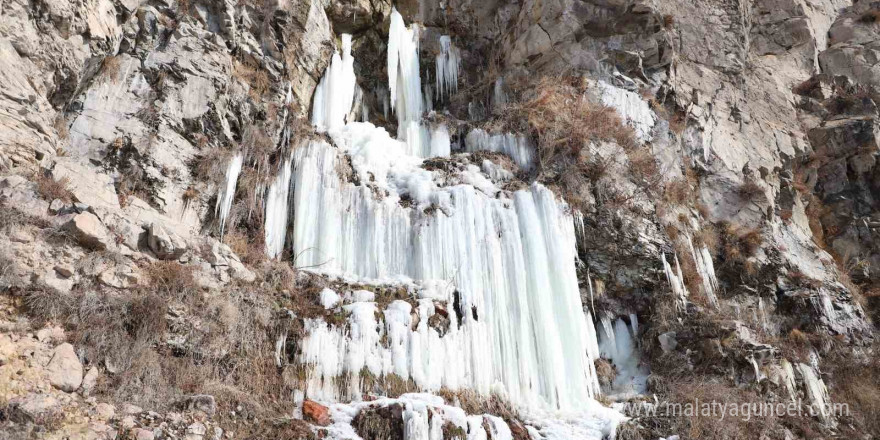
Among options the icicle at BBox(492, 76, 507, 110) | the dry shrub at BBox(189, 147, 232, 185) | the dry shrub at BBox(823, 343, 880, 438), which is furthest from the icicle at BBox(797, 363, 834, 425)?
the dry shrub at BBox(189, 147, 232, 185)

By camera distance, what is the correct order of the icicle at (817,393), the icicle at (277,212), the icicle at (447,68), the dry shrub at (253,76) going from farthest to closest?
the icicle at (447,68) < the dry shrub at (253,76) < the icicle at (817,393) < the icicle at (277,212)

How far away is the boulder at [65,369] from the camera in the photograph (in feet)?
17.6

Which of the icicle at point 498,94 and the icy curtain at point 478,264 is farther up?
Answer: the icicle at point 498,94

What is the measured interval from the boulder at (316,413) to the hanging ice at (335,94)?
7678 mm

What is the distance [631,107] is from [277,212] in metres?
9.79

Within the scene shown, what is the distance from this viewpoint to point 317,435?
646 centimetres

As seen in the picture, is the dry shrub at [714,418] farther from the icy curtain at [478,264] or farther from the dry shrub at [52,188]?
the dry shrub at [52,188]

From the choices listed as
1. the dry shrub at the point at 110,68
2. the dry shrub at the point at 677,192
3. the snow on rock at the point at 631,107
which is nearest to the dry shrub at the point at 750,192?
the dry shrub at the point at 677,192

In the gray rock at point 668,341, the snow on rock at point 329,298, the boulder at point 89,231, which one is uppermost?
the boulder at point 89,231

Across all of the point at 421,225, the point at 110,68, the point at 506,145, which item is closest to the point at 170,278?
the point at 110,68

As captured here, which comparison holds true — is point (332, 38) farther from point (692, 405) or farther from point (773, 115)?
point (773, 115)

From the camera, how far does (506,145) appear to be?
14000 millimetres

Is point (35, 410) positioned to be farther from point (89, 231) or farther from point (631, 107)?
point (631, 107)

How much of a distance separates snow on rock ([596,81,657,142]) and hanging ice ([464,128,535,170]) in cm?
273
